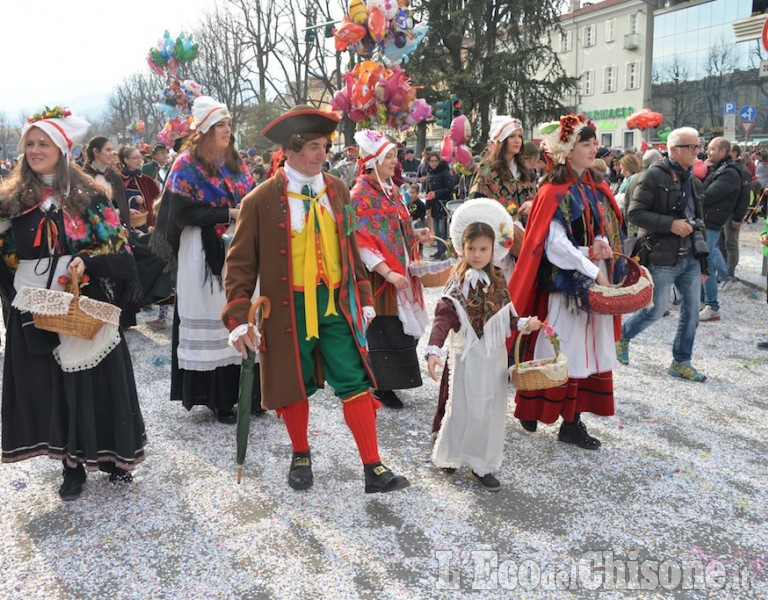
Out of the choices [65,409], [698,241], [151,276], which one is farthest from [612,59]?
[65,409]

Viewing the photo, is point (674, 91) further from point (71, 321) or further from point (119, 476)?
point (71, 321)

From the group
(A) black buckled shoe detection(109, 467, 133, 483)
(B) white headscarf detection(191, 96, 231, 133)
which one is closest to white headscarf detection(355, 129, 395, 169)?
(B) white headscarf detection(191, 96, 231, 133)

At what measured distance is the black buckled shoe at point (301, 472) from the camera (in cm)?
353

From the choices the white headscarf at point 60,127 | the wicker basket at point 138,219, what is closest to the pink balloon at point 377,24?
the wicker basket at point 138,219

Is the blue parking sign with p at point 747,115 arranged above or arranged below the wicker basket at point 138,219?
above

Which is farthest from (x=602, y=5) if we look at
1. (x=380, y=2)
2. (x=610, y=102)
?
(x=380, y=2)

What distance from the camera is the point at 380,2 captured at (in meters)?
5.92

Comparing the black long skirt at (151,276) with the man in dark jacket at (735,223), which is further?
the man in dark jacket at (735,223)

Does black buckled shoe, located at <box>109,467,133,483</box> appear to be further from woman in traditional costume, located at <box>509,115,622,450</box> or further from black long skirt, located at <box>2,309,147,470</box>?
woman in traditional costume, located at <box>509,115,622,450</box>

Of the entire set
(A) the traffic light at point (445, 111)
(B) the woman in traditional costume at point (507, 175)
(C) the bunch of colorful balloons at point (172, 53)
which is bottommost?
(B) the woman in traditional costume at point (507, 175)

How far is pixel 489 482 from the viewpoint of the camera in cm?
350

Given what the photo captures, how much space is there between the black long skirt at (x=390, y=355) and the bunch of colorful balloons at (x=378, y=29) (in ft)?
9.37

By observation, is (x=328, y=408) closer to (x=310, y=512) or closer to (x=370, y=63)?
(x=310, y=512)

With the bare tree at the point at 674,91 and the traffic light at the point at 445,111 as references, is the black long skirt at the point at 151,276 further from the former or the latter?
the bare tree at the point at 674,91
